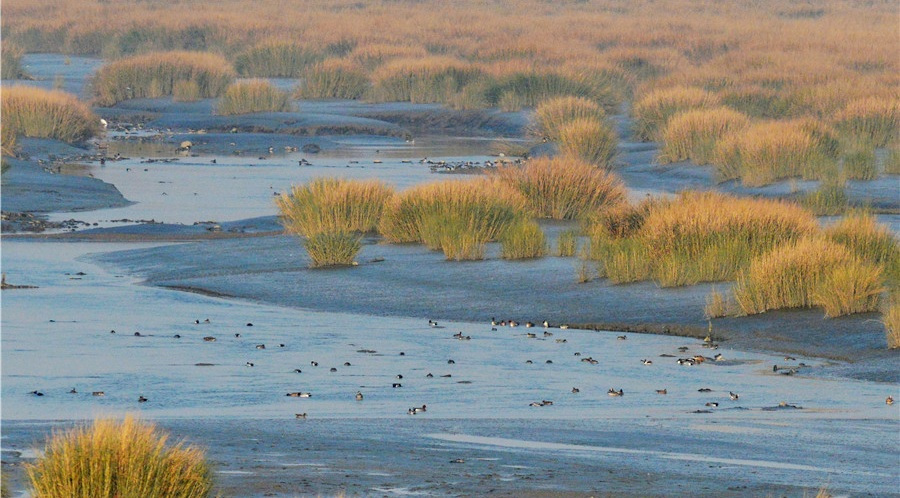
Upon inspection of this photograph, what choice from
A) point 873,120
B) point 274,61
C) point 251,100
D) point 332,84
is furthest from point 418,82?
point 873,120

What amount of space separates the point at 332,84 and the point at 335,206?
24984mm

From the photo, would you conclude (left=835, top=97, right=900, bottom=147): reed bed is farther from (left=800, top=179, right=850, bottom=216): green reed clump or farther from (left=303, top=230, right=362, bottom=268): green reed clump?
(left=303, top=230, right=362, bottom=268): green reed clump

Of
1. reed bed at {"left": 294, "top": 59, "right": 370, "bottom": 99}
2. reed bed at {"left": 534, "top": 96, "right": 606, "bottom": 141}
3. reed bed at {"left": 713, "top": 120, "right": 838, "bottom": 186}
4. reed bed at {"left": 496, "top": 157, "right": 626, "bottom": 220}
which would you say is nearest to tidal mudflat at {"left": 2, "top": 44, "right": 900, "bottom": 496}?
reed bed at {"left": 713, "top": 120, "right": 838, "bottom": 186}

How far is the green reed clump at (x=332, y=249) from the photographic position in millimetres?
17812

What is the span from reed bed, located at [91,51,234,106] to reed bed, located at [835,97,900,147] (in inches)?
708

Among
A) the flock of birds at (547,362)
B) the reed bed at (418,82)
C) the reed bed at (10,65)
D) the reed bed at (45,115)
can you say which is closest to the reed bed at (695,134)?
the reed bed at (45,115)

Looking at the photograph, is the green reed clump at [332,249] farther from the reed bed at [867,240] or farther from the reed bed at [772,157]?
the reed bed at [772,157]

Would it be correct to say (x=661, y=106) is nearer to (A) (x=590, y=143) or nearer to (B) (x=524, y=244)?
(A) (x=590, y=143)

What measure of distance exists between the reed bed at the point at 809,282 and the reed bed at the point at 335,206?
652cm

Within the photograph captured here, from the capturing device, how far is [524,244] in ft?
57.8

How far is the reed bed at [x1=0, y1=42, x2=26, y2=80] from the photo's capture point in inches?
1885

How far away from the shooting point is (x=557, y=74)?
41219mm

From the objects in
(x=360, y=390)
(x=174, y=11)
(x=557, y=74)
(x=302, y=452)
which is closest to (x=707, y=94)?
(x=557, y=74)

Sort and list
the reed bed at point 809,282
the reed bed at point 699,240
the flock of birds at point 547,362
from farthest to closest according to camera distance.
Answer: the reed bed at point 699,240 → the reed bed at point 809,282 → the flock of birds at point 547,362
